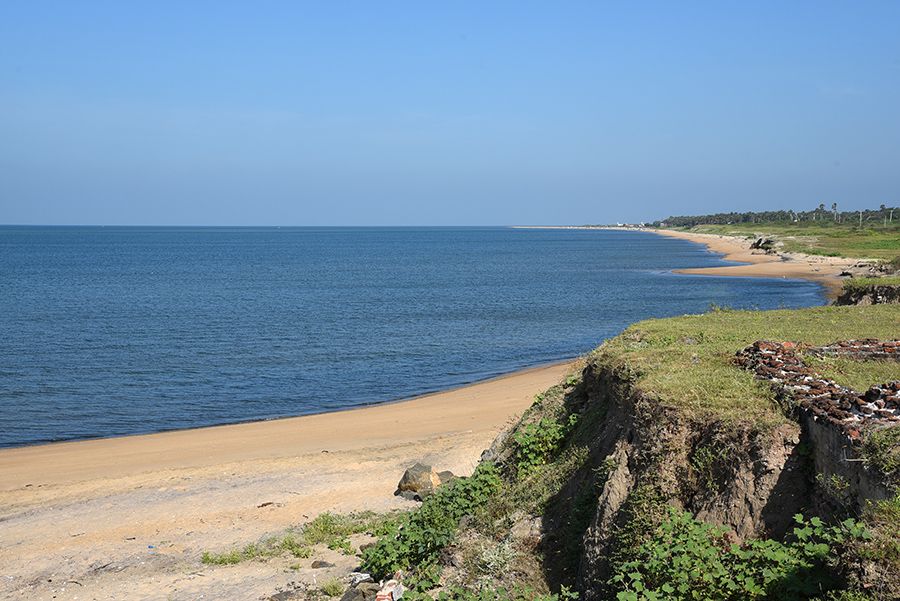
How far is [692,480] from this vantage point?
23.8ft

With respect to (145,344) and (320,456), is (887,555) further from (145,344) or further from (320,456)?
(145,344)

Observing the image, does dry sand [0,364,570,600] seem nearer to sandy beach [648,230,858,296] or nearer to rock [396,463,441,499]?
rock [396,463,441,499]

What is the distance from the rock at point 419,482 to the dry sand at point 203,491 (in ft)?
1.13

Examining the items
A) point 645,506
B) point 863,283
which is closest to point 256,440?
point 645,506

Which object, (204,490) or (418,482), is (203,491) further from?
(418,482)

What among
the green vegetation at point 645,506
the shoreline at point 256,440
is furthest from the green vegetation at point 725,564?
the shoreline at point 256,440

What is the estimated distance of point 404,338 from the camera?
3694 cm

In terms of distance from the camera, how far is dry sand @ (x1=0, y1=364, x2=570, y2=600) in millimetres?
10742

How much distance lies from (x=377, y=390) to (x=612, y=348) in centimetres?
1628

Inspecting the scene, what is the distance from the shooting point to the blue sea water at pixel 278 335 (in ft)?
80.9

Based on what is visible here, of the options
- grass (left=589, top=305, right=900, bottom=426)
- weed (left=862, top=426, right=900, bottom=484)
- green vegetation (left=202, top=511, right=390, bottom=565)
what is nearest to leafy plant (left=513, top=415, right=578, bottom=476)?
grass (left=589, top=305, right=900, bottom=426)

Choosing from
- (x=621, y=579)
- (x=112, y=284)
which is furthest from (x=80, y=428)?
(x=112, y=284)

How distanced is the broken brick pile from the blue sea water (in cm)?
1719

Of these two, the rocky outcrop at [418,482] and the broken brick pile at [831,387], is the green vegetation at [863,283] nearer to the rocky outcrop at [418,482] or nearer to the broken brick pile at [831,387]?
the broken brick pile at [831,387]
